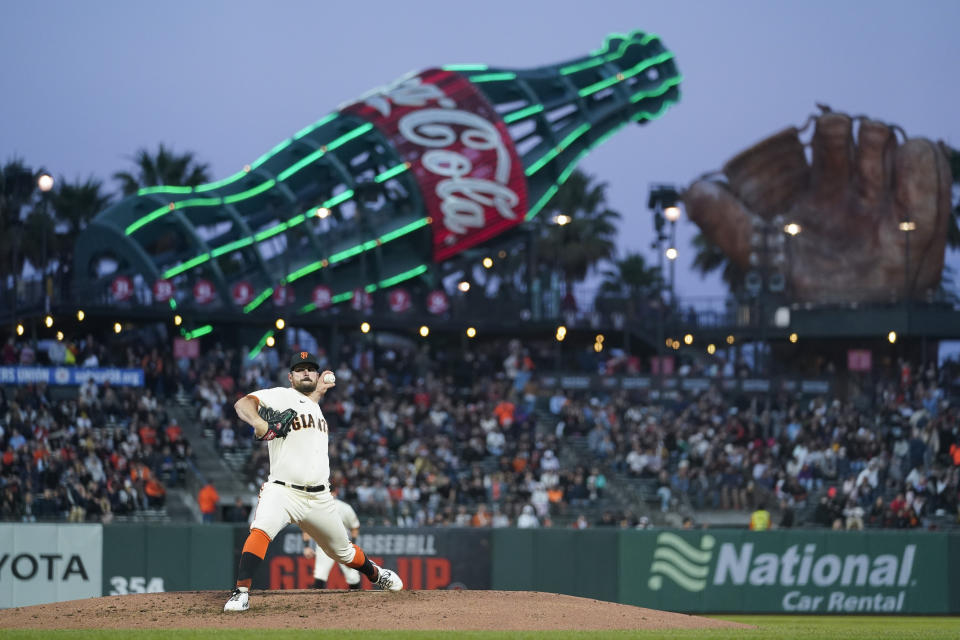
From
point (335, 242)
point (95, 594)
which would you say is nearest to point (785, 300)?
point (335, 242)

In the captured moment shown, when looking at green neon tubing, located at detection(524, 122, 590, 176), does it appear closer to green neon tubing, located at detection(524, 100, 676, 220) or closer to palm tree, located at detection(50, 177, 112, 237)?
green neon tubing, located at detection(524, 100, 676, 220)

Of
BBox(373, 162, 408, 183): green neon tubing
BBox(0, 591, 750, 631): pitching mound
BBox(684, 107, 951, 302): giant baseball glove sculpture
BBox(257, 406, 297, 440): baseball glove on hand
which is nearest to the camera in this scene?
BBox(0, 591, 750, 631): pitching mound

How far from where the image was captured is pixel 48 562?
21.7 meters

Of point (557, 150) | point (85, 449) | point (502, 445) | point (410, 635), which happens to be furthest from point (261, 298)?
point (410, 635)

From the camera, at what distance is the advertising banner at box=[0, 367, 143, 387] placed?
30266mm

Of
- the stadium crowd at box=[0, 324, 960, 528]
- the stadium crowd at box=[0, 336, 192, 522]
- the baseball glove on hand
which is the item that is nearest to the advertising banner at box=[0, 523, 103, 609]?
the stadium crowd at box=[0, 336, 192, 522]

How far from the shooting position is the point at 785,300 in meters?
45.6

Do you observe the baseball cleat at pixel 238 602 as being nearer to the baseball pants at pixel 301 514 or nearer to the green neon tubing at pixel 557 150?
the baseball pants at pixel 301 514

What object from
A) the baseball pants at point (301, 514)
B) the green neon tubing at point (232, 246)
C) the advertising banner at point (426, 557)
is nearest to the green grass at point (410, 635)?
the baseball pants at point (301, 514)

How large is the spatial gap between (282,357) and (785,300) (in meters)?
17.6

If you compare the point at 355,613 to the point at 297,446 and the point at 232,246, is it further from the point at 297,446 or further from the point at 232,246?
the point at 232,246

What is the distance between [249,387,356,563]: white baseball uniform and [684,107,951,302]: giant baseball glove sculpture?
36484 millimetres

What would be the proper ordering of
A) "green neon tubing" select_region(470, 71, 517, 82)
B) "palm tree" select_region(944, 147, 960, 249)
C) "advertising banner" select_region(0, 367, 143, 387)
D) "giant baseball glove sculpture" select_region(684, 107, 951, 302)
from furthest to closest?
"palm tree" select_region(944, 147, 960, 249), "giant baseball glove sculpture" select_region(684, 107, 951, 302), "green neon tubing" select_region(470, 71, 517, 82), "advertising banner" select_region(0, 367, 143, 387)

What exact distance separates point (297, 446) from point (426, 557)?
11870 millimetres
